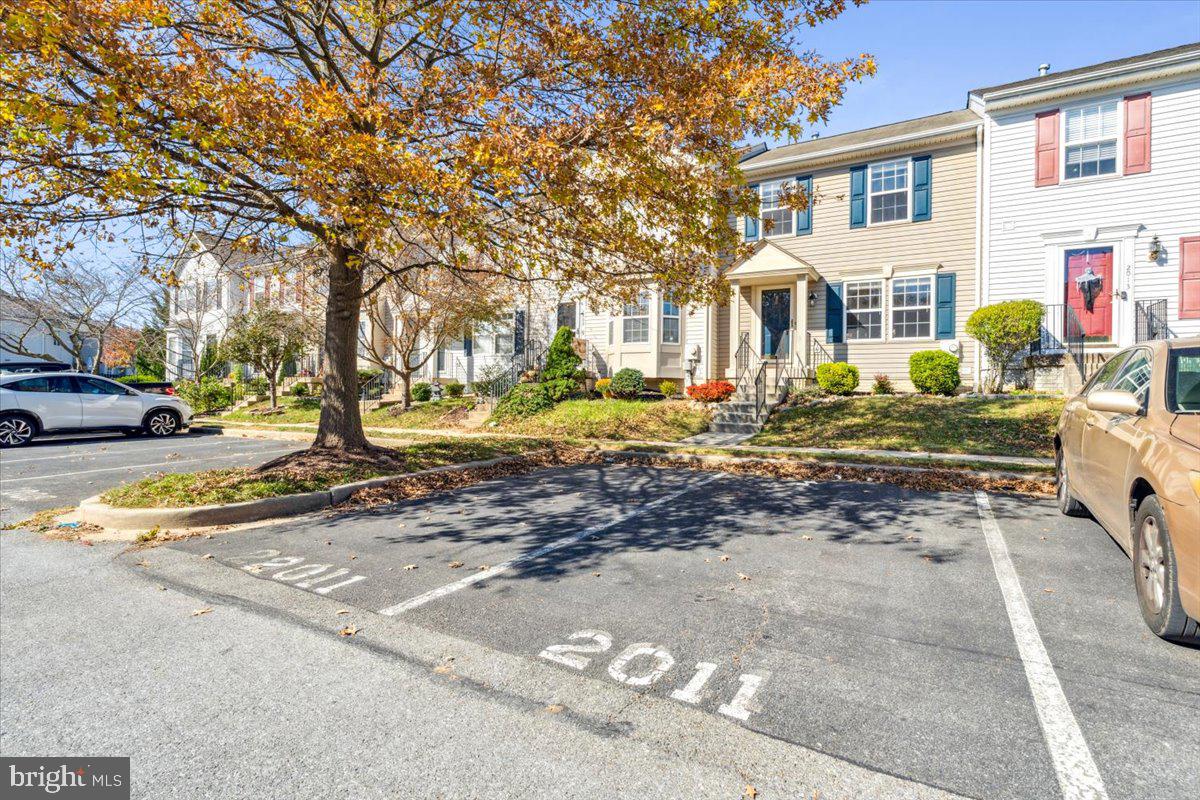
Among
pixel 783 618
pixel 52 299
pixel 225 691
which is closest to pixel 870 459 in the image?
pixel 783 618

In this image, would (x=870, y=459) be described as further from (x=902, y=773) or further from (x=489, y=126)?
(x=902, y=773)

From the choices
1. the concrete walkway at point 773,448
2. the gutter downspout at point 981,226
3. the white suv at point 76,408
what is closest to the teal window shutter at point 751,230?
the gutter downspout at point 981,226

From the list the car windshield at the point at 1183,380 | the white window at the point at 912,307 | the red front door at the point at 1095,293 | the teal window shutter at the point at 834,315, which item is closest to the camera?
the car windshield at the point at 1183,380

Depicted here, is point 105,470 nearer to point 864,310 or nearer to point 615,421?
point 615,421

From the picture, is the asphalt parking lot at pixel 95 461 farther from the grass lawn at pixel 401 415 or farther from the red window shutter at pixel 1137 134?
the red window shutter at pixel 1137 134

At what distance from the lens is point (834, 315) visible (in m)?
16.4

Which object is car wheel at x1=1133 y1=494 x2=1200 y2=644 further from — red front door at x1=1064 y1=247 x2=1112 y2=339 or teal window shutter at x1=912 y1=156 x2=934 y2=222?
teal window shutter at x1=912 y1=156 x2=934 y2=222

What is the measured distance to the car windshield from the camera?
3758mm

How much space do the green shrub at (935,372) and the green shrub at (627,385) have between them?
673 cm

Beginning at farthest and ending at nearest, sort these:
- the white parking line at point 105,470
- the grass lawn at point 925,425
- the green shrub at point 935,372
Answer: the green shrub at point 935,372, the grass lawn at point 925,425, the white parking line at point 105,470

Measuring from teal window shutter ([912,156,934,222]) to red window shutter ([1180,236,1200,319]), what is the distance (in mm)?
4968

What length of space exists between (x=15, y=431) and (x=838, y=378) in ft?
60.5

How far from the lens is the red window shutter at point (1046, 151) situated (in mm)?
14117

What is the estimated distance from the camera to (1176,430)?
3.47m
